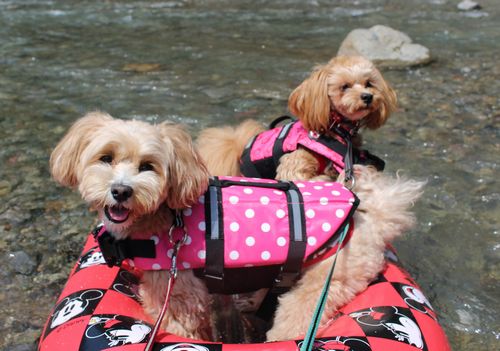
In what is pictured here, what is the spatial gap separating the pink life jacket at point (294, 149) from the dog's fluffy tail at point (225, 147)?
0.13 metres

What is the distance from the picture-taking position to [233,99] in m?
8.09

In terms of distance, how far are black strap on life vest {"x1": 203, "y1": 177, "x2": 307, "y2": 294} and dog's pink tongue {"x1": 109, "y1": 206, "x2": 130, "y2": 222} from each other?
46cm

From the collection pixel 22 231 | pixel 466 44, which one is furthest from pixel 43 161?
pixel 466 44

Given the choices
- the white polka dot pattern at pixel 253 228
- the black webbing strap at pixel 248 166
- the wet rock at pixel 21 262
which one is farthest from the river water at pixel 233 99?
the black webbing strap at pixel 248 166

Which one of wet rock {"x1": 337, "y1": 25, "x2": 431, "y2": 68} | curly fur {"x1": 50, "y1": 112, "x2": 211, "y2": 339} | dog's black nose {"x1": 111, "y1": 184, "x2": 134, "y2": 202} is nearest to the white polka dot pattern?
curly fur {"x1": 50, "y1": 112, "x2": 211, "y2": 339}

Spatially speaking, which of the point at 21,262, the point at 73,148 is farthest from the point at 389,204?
the point at 21,262

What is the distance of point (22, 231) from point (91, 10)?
35.3 feet

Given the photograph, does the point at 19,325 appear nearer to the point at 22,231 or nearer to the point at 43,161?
the point at 22,231

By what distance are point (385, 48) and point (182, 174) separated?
8319 mm

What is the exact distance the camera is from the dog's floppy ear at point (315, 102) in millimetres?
4367

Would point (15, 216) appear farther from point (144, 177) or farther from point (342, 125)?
point (342, 125)

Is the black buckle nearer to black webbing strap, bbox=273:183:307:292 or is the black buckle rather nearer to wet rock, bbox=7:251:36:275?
black webbing strap, bbox=273:183:307:292

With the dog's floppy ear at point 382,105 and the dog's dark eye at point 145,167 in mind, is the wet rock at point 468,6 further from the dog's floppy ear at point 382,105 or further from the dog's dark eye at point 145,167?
the dog's dark eye at point 145,167

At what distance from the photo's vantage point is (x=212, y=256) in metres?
2.94
